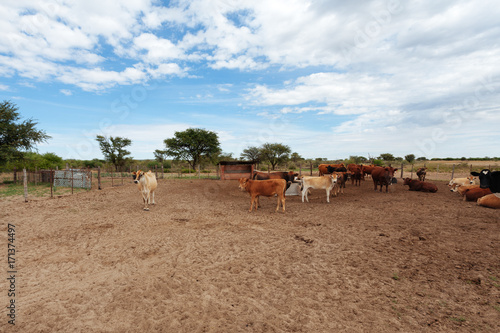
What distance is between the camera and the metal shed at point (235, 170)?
2552 cm

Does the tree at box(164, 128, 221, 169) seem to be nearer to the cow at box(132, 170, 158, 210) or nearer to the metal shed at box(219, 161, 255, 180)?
the metal shed at box(219, 161, 255, 180)

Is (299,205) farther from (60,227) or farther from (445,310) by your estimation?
(60,227)

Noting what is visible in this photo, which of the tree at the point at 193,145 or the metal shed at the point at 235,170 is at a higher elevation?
the tree at the point at 193,145

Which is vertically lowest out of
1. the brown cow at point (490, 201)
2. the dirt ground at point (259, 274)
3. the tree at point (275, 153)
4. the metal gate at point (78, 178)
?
the dirt ground at point (259, 274)

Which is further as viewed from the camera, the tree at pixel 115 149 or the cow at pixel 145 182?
the tree at pixel 115 149

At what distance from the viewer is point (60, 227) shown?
7.79 meters

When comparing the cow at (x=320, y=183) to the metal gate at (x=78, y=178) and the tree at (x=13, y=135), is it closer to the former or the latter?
the metal gate at (x=78, y=178)

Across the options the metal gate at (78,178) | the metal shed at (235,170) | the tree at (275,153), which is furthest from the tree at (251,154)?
the metal gate at (78,178)

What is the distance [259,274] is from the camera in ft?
14.8

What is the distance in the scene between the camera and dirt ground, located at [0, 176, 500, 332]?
326cm

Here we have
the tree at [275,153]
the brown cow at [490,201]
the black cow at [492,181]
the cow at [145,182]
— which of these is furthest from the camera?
the tree at [275,153]

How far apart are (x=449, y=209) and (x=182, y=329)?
424 inches

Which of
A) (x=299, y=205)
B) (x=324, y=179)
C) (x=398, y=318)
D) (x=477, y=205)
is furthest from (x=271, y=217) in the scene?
(x=477, y=205)

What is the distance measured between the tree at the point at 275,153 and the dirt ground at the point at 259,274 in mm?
31817
